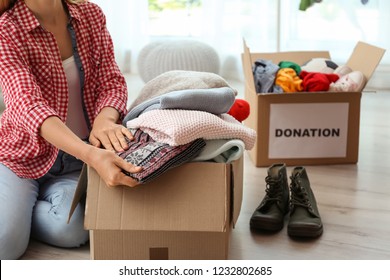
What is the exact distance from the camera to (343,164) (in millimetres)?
2105

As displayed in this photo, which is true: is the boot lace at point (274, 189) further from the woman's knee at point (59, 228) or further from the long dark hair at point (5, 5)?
the long dark hair at point (5, 5)

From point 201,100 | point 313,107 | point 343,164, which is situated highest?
point 201,100

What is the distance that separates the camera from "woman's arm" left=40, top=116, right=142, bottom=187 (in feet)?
4.26

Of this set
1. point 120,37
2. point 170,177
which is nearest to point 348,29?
point 120,37

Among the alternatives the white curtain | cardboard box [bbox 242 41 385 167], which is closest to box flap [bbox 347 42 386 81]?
cardboard box [bbox 242 41 385 167]

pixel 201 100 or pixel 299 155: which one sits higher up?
pixel 201 100

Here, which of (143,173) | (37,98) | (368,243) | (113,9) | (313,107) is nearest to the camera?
(143,173)

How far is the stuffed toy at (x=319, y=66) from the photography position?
2236 mm

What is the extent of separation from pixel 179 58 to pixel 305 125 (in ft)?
3.93

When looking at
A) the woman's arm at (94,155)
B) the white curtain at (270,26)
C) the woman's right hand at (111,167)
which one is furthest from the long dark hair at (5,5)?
the white curtain at (270,26)

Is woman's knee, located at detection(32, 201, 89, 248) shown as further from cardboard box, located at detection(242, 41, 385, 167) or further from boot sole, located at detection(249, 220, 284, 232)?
cardboard box, located at detection(242, 41, 385, 167)

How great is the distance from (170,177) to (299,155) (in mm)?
825

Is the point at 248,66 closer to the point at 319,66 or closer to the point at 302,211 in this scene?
the point at 319,66
